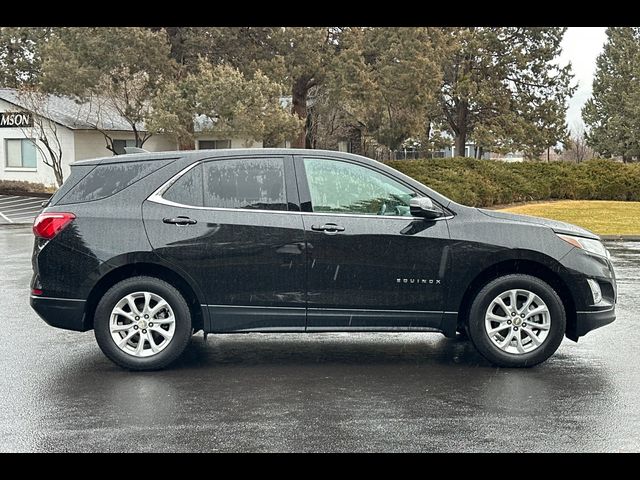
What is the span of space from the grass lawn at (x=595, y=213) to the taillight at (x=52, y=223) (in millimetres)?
16020

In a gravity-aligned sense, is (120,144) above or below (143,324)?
above

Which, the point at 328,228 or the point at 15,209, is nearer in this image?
the point at 328,228

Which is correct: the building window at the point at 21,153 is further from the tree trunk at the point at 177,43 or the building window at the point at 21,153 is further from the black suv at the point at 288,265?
the black suv at the point at 288,265

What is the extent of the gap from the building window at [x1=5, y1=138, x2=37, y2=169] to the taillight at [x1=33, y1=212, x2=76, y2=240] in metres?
31.8

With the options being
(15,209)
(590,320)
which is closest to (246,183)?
(590,320)

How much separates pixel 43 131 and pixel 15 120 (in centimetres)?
301

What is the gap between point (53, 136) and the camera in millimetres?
35781

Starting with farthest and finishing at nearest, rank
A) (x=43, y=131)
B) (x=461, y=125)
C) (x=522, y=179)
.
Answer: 1. (x=461, y=125)
2. (x=43, y=131)
3. (x=522, y=179)

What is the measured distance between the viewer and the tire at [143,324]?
257 inches

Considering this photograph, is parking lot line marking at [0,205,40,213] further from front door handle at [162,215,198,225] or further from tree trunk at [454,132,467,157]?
tree trunk at [454,132,467,157]

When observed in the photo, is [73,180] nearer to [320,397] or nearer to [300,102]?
[320,397]

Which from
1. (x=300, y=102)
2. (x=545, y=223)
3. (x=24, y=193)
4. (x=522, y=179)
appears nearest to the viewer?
(x=545, y=223)
